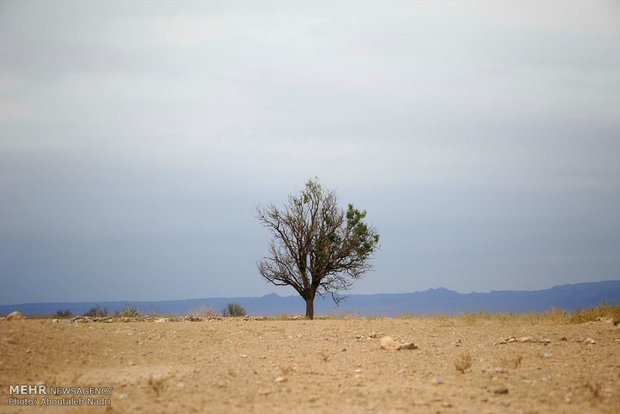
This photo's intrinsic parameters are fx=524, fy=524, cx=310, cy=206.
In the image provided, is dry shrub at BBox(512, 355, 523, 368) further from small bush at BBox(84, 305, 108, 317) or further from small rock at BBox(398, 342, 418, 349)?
small bush at BBox(84, 305, 108, 317)

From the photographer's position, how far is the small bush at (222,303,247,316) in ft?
105

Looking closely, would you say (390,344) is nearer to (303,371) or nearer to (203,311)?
(303,371)

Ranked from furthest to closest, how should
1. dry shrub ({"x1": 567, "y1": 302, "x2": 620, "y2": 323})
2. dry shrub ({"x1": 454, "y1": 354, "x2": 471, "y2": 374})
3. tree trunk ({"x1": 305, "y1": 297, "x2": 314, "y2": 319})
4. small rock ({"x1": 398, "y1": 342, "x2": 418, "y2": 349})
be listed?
tree trunk ({"x1": 305, "y1": 297, "x2": 314, "y2": 319}), dry shrub ({"x1": 567, "y1": 302, "x2": 620, "y2": 323}), small rock ({"x1": 398, "y1": 342, "x2": 418, "y2": 349}), dry shrub ({"x1": 454, "y1": 354, "x2": 471, "y2": 374})

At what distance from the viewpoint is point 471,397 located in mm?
8414

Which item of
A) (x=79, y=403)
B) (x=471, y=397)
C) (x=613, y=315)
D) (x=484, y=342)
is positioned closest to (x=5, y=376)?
(x=79, y=403)

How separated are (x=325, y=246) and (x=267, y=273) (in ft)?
11.2

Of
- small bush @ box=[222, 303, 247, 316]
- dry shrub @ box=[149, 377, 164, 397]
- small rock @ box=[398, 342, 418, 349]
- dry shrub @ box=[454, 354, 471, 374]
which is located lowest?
small bush @ box=[222, 303, 247, 316]

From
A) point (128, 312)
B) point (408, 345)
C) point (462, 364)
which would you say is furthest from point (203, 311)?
point (462, 364)

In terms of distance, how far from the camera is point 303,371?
10008mm

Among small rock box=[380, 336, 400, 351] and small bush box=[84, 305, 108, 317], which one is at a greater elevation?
small bush box=[84, 305, 108, 317]

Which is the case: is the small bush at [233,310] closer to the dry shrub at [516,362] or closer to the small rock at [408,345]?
the small rock at [408,345]

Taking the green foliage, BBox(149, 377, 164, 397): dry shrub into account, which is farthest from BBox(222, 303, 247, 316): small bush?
BBox(149, 377, 164, 397): dry shrub

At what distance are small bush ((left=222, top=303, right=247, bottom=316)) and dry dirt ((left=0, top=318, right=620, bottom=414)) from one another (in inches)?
674

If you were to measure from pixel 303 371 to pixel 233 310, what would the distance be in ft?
74.7
